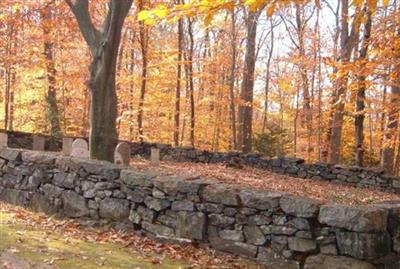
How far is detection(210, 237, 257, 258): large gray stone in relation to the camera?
5727 mm

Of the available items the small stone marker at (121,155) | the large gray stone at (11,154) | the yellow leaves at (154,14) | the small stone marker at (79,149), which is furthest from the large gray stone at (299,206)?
the small stone marker at (79,149)

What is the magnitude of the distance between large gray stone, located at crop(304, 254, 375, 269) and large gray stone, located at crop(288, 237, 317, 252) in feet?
0.33

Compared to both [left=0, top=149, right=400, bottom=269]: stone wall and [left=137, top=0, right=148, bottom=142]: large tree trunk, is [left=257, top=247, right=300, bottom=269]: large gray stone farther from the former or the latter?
[left=137, top=0, right=148, bottom=142]: large tree trunk

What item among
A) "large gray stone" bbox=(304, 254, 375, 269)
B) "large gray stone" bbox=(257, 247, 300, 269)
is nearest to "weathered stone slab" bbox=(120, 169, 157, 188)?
"large gray stone" bbox=(257, 247, 300, 269)

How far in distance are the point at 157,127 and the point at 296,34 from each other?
950 centimetres

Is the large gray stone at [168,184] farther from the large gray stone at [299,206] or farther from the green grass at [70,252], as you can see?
the large gray stone at [299,206]

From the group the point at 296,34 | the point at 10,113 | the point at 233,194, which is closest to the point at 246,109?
the point at 296,34

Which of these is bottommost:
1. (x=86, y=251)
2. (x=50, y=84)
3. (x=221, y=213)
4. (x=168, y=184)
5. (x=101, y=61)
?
(x=86, y=251)

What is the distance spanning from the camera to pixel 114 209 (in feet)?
23.2

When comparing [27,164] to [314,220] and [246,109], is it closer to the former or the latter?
[314,220]

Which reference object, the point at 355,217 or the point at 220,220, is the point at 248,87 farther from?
the point at 355,217

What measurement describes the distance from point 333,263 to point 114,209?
11.2 ft

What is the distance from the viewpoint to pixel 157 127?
24.8 meters

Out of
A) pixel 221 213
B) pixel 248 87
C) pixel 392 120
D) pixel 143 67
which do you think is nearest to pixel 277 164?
pixel 392 120
